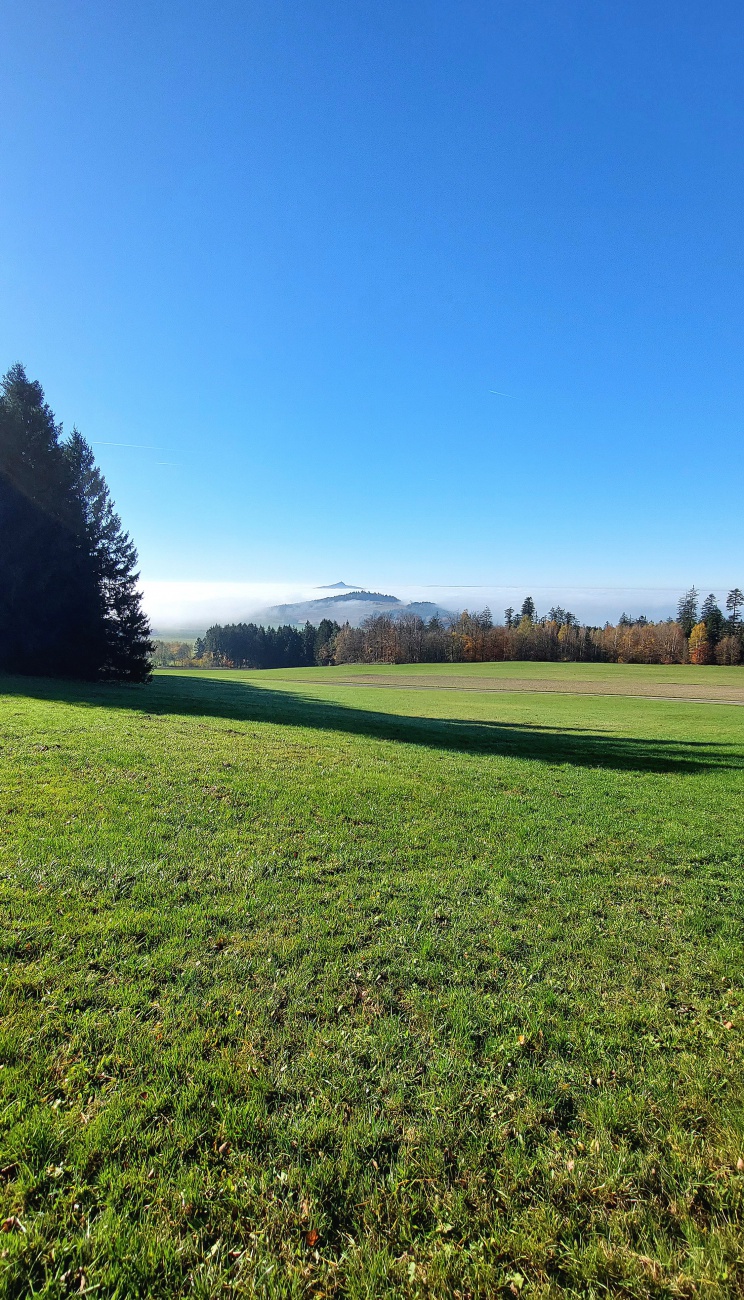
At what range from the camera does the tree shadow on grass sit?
54.0 feet

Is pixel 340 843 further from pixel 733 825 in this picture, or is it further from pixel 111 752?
pixel 733 825

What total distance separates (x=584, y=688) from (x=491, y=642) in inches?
2764

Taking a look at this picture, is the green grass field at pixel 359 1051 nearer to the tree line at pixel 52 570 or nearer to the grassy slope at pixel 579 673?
the tree line at pixel 52 570

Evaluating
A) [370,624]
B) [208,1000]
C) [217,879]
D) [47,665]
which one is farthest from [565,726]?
[370,624]

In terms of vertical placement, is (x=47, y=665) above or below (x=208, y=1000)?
above

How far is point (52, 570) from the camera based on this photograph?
30.2 m

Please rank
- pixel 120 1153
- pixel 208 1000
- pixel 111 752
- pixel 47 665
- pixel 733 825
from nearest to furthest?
pixel 120 1153 → pixel 208 1000 → pixel 733 825 → pixel 111 752 → pixel 47 665

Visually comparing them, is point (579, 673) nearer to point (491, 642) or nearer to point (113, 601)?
point (491, 642)

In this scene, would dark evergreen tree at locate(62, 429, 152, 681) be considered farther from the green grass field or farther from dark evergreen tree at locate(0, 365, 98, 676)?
the green grass field

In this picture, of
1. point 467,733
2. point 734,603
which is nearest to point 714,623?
point 734,603

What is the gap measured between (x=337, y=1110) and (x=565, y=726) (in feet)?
80.5

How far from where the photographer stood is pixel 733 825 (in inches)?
399

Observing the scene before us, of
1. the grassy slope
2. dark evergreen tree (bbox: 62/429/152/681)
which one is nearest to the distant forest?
the grassy slope

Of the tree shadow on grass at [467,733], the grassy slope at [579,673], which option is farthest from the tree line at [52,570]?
the grassy slope at [579,673]
